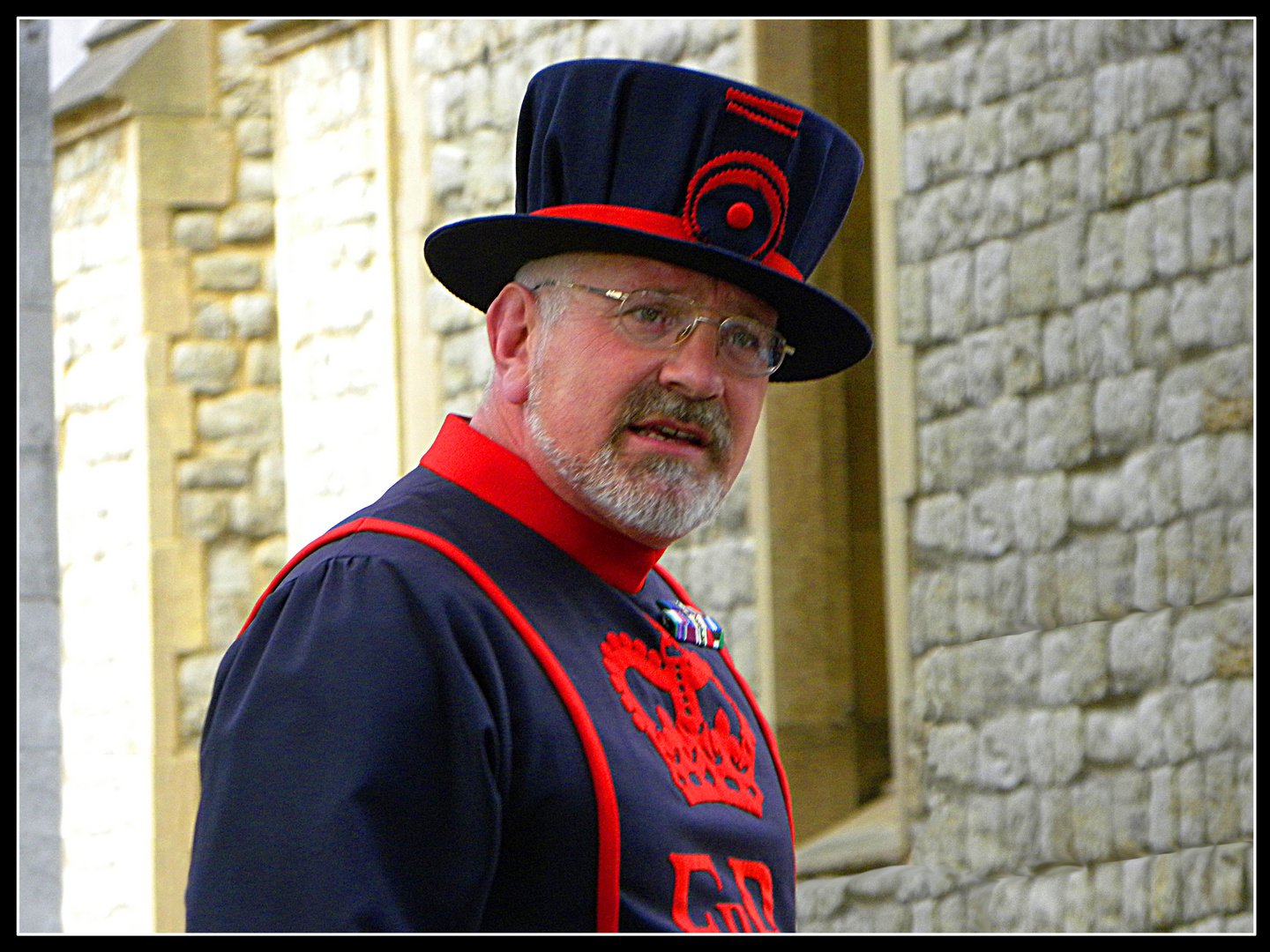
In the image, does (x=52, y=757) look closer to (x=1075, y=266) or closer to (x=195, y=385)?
(x=1075, y=266)

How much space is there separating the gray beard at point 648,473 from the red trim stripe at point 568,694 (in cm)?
21

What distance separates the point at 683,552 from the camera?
6.80 m

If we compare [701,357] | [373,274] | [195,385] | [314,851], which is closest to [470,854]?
[314,851]

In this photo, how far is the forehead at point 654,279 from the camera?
2127mm

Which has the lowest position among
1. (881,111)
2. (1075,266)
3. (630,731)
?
(630,731)

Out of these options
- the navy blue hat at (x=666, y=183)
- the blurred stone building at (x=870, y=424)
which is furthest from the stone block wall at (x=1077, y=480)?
the navy blue hat at (x=666, y=183)

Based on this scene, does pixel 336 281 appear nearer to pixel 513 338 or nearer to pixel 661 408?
pixel 513 338

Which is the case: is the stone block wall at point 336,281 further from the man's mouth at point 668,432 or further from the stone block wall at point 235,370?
the man's mouth at point 668,432

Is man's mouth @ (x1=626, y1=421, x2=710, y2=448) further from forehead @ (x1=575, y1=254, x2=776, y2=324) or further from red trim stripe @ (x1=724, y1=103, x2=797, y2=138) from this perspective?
red trim stripe @ (x1=724, y1=103, x2=797, y2=138)

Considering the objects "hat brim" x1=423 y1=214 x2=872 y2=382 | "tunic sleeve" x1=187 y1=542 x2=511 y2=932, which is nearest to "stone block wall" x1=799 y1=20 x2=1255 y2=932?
"hat brim" x1=423 y1=214 x2=872 y2=382

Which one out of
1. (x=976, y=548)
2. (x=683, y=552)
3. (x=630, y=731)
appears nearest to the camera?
(x=630, y=731)

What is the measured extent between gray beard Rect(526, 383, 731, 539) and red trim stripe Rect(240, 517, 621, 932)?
8.2 inches

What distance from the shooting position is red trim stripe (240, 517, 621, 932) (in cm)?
186

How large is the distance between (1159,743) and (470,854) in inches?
154
